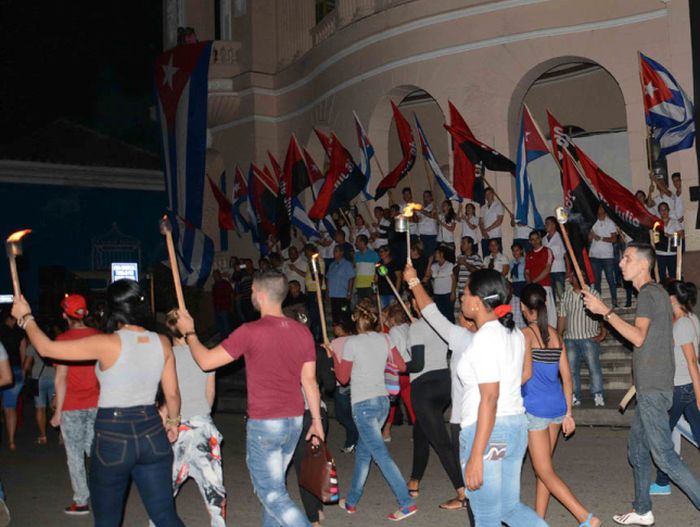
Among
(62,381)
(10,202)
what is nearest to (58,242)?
(10,202)

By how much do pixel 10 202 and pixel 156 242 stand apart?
6184 millimetres

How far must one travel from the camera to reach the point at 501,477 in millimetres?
4887

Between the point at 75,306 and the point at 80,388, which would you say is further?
the point at 80,388

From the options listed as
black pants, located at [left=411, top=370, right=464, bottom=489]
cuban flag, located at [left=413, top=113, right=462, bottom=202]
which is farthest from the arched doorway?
black pants, located at [left=411, top=370, right=464, bottom=489]

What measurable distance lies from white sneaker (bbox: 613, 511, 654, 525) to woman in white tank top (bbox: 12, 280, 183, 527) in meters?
3.37

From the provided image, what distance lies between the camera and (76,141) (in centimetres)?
3666

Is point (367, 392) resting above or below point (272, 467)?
above

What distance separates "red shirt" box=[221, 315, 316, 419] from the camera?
5418 mm

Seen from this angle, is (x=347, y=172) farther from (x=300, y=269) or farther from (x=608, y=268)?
(x=608, y=268)

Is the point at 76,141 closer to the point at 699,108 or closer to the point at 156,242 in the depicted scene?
the point at 156,242

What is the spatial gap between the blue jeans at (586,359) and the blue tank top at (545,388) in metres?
5.75

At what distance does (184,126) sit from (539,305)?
17.3 m

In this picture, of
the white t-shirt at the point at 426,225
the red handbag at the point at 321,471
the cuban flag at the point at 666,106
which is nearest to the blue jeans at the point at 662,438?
the red handbag at the point at 321,471

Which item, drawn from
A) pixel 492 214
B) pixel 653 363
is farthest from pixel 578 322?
pixel 653 363
